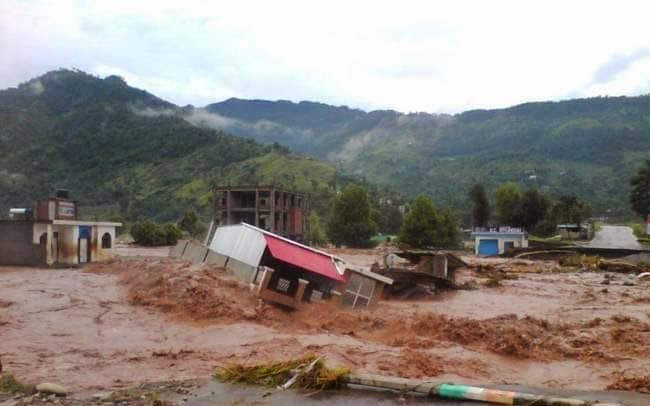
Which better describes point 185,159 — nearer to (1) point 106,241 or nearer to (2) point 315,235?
(2) point 315,235

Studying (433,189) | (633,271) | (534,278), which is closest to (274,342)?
(534,278)

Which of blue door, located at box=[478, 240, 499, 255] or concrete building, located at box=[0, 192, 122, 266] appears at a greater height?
concrete building, located at box=[0, 192, 122, 266]

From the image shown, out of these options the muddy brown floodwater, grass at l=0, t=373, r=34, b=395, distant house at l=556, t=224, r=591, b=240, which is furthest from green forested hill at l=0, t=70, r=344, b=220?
grass at l=0, t=373, r=34, b=395

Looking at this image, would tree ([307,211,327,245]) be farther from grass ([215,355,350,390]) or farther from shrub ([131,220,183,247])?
grass ([215,355,350,390])

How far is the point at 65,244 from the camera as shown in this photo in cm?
3366

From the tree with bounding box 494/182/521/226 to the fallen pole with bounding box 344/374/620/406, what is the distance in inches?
2798

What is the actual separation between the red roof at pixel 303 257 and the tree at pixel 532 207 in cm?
6120

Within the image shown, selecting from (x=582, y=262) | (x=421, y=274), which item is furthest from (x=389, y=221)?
(x=421, y=274)

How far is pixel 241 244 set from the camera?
72.2 feet

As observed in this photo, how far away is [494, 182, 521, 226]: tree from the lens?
77.3 meters

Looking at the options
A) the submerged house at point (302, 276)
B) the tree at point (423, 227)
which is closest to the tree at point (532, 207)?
the tree at point (423, 227)

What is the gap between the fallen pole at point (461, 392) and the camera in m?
8.29

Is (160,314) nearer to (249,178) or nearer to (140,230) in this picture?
(140,230)

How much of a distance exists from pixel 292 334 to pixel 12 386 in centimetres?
654
